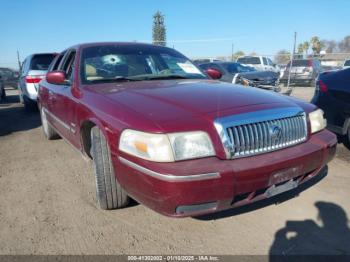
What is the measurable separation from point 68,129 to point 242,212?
2169 mm

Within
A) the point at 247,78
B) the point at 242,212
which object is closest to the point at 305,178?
the point at 242,212

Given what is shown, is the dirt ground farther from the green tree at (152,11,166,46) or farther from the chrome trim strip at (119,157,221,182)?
the green tree at (152,11,166,46)

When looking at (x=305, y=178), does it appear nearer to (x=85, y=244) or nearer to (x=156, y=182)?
(x=156, y=182)

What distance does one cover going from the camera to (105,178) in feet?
9.31

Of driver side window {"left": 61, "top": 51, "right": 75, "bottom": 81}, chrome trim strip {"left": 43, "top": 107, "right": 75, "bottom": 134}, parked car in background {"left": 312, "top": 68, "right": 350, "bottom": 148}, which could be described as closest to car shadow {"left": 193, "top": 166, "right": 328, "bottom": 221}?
parked car in background {"left": 312, "top": 68, "right": 350, "bottom": 148}

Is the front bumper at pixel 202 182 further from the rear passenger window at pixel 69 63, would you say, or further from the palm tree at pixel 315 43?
the palm tree at pixel 315 43

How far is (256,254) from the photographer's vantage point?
2.44 meters

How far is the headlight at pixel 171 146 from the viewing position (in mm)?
2248

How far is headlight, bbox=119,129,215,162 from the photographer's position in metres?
2.25

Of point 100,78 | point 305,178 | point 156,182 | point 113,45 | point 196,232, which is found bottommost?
point 196,232

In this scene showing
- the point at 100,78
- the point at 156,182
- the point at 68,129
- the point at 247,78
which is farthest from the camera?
the point at 247,78

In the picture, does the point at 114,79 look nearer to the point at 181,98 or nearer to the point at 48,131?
the point at 181,98

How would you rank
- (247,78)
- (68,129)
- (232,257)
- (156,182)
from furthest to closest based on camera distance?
(247,78)
(68,129)
(232,257)
(156,182)

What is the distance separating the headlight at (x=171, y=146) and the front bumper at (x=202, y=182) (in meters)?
0.05
